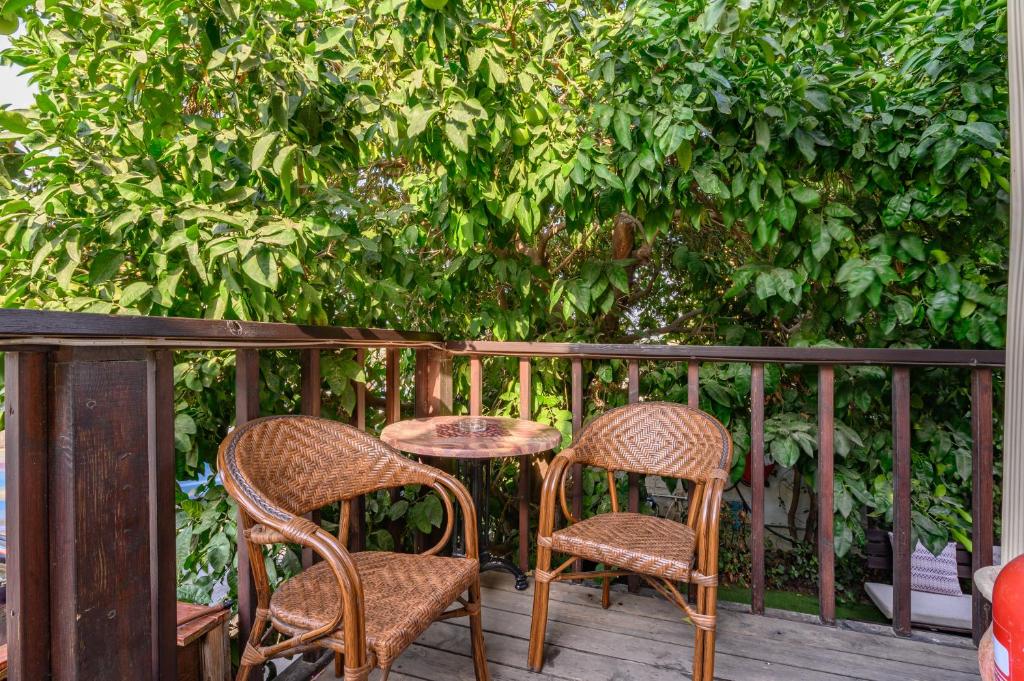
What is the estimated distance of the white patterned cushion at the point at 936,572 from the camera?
2611mm

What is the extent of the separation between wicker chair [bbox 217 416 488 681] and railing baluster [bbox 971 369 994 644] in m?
1.79

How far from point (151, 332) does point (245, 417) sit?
0.49 metres

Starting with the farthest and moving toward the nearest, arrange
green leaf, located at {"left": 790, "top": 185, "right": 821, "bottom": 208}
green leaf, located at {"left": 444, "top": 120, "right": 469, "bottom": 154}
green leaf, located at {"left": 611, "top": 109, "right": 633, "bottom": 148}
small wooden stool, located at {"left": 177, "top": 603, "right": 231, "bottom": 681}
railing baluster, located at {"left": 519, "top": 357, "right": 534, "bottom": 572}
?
1. railing baluster, located at {"left": 519, "top": 357, "right": 534, "bottom": 572}
2. green leaf, located at {"left": 790, "top": 185, "right": 821, "bottom": 208}
3. green leaf, located at {"left": 611, "top": 109, "right": 633, "bottom": 148}
4. green leaf, located at {"left": 444, "top": 120, "right": 469, "bottom": 154}
5. small wooden stool, located at {"left": 177, "top": 603, "right": 231, "bottom": 681}

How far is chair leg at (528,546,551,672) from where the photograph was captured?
171 cm

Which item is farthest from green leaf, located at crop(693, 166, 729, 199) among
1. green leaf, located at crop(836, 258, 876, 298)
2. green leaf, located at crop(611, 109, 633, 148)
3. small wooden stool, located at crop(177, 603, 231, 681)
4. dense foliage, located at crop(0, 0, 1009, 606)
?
small wooden stool, located at crop(177, 603, 231, 681)

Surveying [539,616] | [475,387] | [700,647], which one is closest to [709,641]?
[700,647]

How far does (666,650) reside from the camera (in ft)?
5.98

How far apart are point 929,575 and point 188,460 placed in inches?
133

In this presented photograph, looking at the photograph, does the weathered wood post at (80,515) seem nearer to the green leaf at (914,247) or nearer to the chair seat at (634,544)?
the chair seat at (634,544)

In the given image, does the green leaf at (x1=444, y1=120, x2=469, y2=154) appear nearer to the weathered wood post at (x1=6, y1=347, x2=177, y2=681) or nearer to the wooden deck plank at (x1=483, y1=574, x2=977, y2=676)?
the weathered wood post at (x1=6, y1=347, x2=177, y2=681)

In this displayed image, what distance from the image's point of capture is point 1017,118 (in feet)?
3.16

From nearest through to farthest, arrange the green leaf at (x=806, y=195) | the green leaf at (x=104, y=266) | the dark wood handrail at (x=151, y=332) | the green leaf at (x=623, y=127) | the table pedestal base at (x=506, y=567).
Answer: the dark wood handrail at (x=151, y=332) < the green leaf at (x=104, y=266) < the green leaf at (x=623, y=127) < the green leaf at (x=806, y=195) < the table pedestal base at (x=506, y=567)

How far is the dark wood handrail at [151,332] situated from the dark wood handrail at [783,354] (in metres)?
0.87

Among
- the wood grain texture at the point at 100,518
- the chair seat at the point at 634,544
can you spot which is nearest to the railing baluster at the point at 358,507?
the chair seat at the point at 634,544
